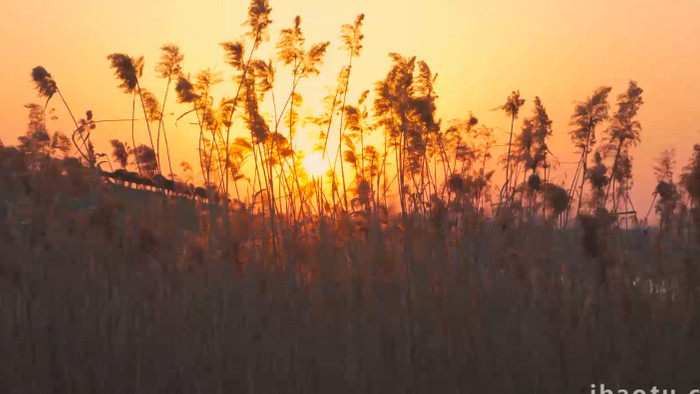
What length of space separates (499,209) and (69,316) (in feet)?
12.7

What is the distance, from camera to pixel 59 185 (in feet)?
14.3

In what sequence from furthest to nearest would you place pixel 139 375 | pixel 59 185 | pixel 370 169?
pixel 370 169 → pixel 59 185 → pixel 139 375

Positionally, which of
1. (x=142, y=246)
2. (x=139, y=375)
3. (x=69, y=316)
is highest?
(x=142, y=246)

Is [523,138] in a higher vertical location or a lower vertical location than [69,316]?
higher

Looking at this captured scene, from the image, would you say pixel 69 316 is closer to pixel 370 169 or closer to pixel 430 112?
pixel 430 112

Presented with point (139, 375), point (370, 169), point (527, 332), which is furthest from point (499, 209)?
point (139, 375)

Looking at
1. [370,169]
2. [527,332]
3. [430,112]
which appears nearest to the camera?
[527,332]

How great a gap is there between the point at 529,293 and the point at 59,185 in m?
2.72

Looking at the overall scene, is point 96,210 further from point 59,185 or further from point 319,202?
point 319,202

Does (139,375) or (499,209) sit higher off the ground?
(499,209)

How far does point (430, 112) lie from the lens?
18.6 feet

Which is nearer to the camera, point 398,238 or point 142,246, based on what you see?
point 142,246

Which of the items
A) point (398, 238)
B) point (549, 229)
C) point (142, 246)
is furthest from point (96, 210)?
point (549, 229)

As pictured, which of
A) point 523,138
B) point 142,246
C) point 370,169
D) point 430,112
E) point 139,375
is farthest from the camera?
point 370,169
